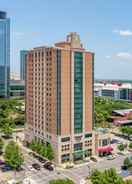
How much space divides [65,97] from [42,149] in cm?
1444

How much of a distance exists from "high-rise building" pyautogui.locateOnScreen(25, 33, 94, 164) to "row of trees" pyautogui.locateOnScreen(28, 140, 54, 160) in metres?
1.22

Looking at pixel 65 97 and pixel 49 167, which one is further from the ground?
pixel 65 97

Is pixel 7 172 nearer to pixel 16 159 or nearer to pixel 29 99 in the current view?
pixel 16 159

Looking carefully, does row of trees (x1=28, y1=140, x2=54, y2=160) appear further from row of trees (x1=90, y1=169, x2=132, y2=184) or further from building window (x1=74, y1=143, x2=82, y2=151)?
row of trees (x1=90, y1=169, x2=132, y2=184)

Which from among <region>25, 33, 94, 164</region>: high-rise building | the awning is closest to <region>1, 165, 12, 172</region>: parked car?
<region>25, 33, 94, 164</region>: high-rise building

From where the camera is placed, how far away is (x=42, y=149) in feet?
251

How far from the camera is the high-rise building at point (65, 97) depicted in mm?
73812

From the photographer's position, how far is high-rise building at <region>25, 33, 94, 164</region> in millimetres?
73812

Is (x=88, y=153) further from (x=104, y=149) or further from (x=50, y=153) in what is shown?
(x=50, y=153)

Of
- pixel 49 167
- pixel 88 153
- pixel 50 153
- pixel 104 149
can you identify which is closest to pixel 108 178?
pixel 49 167

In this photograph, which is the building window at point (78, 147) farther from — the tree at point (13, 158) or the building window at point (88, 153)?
the tree at point (13, 158)

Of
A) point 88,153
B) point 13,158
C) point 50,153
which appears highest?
point 13,158

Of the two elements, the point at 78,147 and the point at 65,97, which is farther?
the point at 78,147

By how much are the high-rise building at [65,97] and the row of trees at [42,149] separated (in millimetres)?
1216
